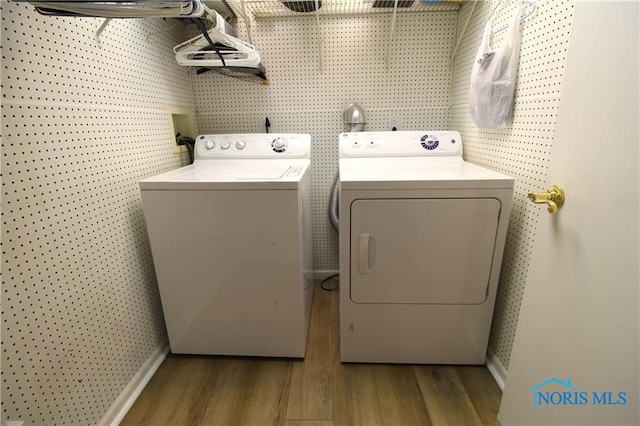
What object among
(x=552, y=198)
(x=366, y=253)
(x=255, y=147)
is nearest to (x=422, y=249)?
(x=366, y=253)

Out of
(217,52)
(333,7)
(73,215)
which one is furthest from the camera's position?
(333,7)

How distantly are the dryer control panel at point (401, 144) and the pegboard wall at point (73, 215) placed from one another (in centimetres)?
115

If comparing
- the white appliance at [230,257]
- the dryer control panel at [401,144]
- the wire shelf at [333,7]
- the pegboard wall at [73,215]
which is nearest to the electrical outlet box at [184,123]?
the pegboard wall at [73,215]

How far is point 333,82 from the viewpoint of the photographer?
192 centimetres

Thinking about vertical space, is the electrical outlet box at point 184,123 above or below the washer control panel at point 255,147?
above

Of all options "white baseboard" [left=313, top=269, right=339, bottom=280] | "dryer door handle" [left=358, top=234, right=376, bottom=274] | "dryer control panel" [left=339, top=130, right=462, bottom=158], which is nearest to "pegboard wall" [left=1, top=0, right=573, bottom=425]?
"dryer control panel" [left=339, top=130, right=462, bottom=158]

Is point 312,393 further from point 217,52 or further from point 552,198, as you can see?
point 217,52

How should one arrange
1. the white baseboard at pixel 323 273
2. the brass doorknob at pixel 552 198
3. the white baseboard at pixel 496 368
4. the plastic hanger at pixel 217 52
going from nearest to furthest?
the brass doorknob at pixel 552 198
the white baseboard at pixel 496 368
the plastic hanger at pixel 217 52
the white baseboard at pixel 323 273

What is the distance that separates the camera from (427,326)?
4.47 feet

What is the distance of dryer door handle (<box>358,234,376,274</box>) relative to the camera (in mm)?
1231

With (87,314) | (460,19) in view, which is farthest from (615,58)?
(87,314)

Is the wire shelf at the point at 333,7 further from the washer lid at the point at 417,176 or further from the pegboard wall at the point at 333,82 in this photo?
the washer lid at the point at 417,176

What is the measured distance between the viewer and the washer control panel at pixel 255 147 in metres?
1.81

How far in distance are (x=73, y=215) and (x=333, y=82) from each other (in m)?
1.63
